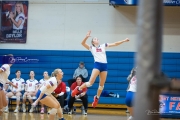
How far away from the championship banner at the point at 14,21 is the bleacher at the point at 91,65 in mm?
910

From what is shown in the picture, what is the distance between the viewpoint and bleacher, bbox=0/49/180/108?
1664 cm

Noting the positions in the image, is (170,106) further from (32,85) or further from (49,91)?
(32,85)

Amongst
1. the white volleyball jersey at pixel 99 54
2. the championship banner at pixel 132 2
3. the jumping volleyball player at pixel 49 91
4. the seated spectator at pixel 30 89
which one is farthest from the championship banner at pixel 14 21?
the jumping volleyball player at pixel 49 91

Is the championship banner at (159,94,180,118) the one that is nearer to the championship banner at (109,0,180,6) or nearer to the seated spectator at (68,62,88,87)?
the seated spectator at (68,62,88,87)

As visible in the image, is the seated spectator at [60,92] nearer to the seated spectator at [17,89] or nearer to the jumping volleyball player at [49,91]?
the seated spectator at [17,89]

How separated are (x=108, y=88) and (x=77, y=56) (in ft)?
7.73

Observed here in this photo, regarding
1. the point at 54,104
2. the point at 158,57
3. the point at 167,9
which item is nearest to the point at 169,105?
the point at 54,104

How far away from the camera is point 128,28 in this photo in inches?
695

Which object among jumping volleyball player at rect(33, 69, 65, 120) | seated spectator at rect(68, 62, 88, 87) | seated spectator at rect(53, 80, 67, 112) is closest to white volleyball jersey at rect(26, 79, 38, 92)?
Result: seated spectator at rect(53, 80, 67, 112)

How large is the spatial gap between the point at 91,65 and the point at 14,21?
5062 millimetres

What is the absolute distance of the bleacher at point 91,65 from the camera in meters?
16.6

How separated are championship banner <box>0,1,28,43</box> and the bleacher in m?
0.91

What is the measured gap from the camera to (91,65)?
17.2 m

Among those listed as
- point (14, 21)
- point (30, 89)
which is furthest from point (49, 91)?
point (14, 21)
